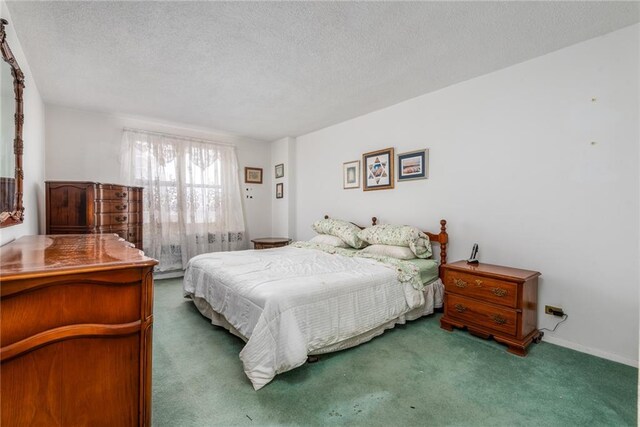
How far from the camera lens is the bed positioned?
1821 mm

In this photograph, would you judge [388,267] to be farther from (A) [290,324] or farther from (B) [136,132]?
(B) [136,132]

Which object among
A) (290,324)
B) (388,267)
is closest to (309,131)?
(388,267)

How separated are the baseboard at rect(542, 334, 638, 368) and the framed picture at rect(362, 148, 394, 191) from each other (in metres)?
2.16

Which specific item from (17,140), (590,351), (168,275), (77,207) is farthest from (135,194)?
(590,351)

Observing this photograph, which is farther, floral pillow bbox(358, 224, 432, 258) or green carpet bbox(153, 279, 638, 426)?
floral pillow bbox(358, 224, 432, 258)

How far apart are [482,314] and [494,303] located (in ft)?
0.48

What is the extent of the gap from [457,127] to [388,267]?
5.45 feet

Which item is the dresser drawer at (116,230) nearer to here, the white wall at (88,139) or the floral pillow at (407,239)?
the white wall at (88,139)

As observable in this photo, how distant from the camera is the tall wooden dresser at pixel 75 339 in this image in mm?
902

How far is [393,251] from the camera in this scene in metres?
3.11

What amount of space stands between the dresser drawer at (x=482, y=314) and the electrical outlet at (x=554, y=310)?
481 millimetres

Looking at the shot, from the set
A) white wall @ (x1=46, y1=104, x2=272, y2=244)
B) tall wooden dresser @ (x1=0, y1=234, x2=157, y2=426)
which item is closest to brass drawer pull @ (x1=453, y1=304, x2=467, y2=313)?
tall wooden dresser @ (x1=0, y1=234, x2=157, y2=426)

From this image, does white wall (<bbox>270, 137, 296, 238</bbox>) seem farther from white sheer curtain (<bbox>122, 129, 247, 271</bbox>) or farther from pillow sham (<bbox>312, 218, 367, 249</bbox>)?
pillow sham (<bbox>312, 218, 367, 249</bbox>)

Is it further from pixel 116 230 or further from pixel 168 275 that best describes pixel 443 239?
pixel 168 275
